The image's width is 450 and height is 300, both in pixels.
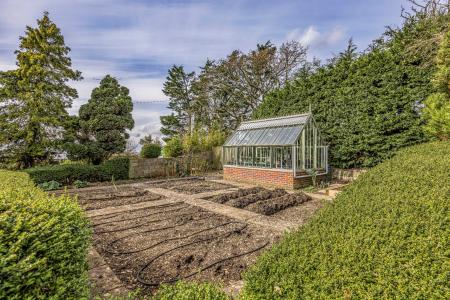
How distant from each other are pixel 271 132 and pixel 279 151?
3.83ft

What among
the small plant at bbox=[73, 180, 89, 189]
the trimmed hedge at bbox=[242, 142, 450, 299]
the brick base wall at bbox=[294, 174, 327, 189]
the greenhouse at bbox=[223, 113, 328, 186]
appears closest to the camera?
the trimmed hedge at bbox=[242, 142, 450, 299]

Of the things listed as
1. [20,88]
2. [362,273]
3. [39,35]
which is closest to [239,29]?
[362,273]

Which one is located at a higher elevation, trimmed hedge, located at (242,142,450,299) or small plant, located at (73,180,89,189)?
trimmed hedge, located at (242,142,450,299)

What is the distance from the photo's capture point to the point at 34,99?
10422mm

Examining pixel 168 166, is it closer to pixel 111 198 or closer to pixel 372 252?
pixel 111 198

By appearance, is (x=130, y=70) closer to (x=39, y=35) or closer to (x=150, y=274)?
(x=39, y=35)

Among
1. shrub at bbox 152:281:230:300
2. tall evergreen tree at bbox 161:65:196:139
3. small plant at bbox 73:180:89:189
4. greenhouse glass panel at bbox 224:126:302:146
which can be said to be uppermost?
tall evergreen tree at bbox 161:65:196:139

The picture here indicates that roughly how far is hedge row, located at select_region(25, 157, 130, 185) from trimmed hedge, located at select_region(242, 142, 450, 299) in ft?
34.1

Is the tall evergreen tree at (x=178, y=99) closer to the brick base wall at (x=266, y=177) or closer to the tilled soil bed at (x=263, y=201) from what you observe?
the brick base wall at (x=266, y=177)

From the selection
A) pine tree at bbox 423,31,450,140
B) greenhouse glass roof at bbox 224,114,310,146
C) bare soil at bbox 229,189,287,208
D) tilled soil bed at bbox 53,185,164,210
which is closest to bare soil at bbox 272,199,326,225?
bare soil at bbox 229,189,287,208

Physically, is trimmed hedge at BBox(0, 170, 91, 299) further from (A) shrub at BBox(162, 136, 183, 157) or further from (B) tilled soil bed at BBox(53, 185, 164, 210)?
(A) shrub at BBox(162, 136, 183, 157)

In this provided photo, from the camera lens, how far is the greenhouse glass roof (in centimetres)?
926

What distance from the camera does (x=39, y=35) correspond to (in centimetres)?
1049

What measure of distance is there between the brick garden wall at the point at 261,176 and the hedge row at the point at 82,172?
519cm
